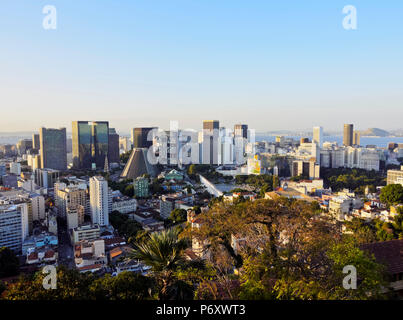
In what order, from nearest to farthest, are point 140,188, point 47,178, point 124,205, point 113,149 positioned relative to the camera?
point 124,205
point 140,188
point 47,178
point 113,149

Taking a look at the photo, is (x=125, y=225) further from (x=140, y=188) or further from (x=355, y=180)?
(x=355, y=180)

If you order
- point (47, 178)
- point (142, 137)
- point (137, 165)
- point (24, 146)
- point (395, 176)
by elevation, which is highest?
point (142, 137)

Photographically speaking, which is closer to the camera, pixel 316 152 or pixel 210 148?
pixel 316 152

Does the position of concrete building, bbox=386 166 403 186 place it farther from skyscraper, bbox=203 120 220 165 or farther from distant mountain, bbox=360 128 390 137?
distant mountain, bbox=360 128 390 137

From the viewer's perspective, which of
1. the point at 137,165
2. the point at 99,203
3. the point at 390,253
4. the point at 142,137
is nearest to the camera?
the point at 390,253

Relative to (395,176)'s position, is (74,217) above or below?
below

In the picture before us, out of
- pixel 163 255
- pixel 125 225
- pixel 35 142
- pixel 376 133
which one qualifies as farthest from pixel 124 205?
pixel 376 133
